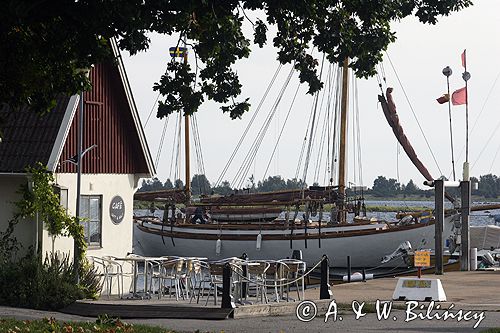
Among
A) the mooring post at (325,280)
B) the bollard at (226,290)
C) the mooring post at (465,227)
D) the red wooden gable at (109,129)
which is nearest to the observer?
the bollard at (226,290)

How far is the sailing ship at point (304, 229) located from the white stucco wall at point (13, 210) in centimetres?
2756

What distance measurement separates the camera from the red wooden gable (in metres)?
25.5

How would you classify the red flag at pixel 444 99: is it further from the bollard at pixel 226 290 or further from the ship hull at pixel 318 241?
the bollard at pixel 226 290

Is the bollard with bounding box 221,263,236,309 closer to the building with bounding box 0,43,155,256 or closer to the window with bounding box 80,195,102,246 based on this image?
the building with bounding box 0,43,155,256

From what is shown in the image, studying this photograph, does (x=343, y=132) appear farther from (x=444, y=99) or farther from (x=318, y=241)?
(x=444, y=99)

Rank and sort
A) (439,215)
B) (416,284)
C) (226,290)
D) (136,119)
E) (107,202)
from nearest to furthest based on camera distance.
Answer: (226,290) → (416,284) → (107,202) → (136,119) → (439,215)

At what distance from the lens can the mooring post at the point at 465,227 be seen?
3428cm

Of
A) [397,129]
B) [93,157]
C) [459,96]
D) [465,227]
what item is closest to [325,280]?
[93,157]

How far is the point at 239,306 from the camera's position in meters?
20.3

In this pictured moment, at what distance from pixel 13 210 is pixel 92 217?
237cm

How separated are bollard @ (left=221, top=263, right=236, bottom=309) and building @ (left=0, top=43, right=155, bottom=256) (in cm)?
545

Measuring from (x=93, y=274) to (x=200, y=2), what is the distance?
10.6 metres

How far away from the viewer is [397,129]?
174 ft

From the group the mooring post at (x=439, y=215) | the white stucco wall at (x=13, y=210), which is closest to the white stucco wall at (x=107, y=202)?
the white stucco wall at (x=13, y=210)
